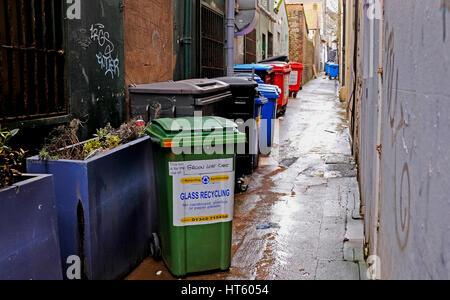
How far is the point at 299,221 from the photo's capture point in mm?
5887

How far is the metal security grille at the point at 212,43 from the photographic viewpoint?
380 inches

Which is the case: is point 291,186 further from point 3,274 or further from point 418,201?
point 418,201

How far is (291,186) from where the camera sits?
297 inches

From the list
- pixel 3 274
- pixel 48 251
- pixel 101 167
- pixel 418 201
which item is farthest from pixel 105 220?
pixel 418 201

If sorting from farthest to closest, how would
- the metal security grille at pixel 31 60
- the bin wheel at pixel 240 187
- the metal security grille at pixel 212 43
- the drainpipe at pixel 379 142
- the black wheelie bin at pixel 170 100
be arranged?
the metal security grille at pixel 212 43, the bin wheel at pixel 240 187, the black wheelie bin at pixel 170 100, the metal security grille at pixel 31 60, the drainpipe at pixel 379 142

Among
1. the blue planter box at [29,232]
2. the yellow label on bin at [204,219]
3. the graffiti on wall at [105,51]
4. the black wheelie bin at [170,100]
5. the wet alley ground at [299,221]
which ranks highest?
the graffiti on wall at [105,51]

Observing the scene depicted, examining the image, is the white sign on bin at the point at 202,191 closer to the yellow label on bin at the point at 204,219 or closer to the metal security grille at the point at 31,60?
the yellow label on bin at the point at 204,219

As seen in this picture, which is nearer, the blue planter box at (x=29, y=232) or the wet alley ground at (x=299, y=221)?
the blue planter box at (x=29, y=232)

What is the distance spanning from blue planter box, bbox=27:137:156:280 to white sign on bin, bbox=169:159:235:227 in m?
0.48

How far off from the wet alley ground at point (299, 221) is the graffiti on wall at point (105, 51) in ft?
7.34

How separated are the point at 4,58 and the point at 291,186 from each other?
4.69 m

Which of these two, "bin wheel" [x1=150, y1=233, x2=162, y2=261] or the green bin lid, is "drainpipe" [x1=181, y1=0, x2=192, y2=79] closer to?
the green bin lid

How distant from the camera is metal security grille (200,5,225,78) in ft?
31.7

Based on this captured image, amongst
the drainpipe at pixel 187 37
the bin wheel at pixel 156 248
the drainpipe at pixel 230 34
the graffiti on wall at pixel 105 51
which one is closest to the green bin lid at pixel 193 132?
the bin wheel at pixel 156 248
